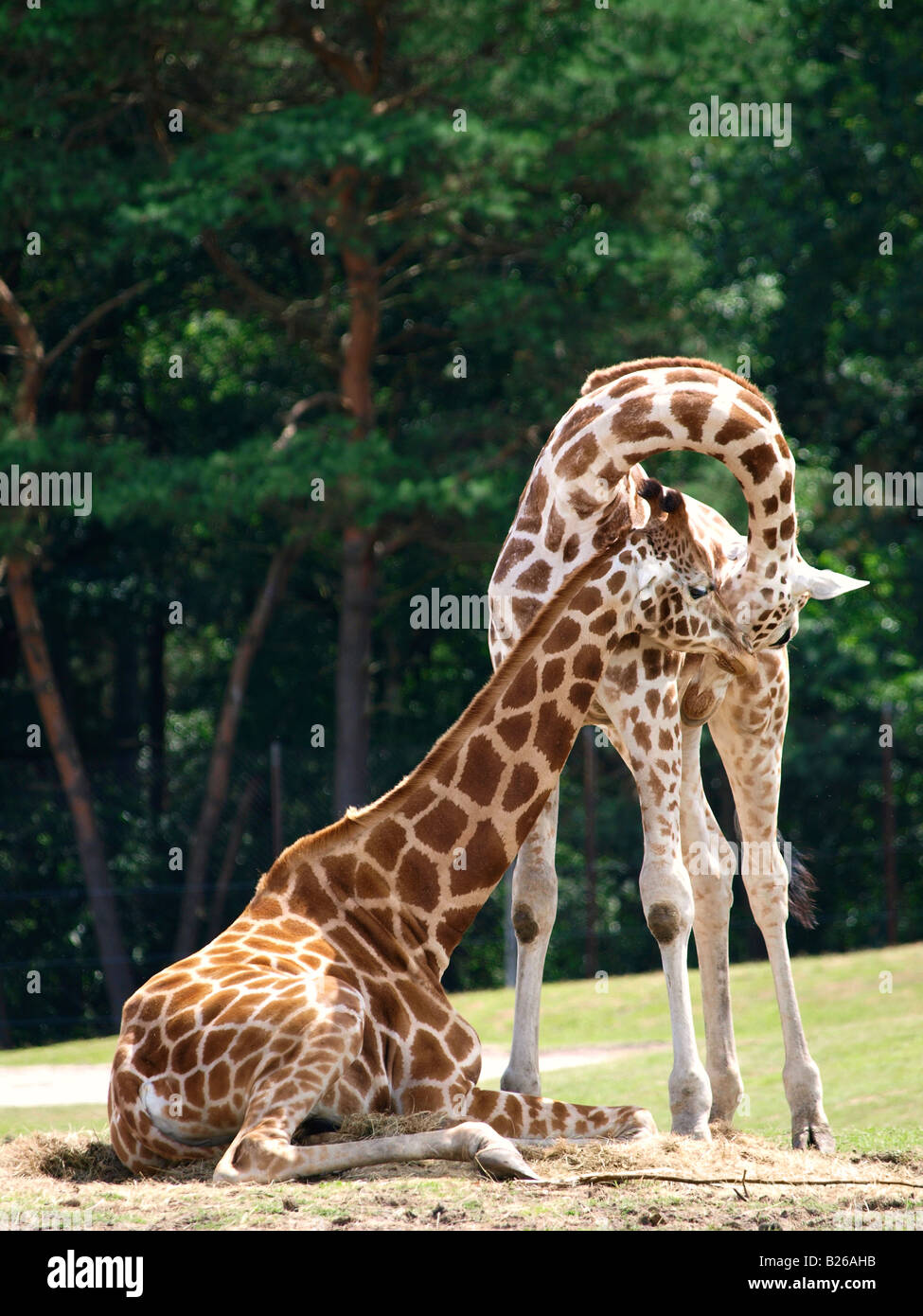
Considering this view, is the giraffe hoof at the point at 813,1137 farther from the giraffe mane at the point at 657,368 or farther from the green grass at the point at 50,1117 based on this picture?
the green grass at the point at 50,1117

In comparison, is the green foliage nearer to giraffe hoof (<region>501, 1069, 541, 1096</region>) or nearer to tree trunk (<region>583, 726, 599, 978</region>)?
tree trunk (<region>583, 726, 599, 978</region>)

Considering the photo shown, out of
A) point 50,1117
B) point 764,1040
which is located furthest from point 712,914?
point 764,1040

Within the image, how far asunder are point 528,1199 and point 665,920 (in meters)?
1.59

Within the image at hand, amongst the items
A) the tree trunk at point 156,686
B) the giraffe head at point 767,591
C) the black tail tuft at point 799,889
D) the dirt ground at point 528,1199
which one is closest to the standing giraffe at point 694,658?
the giraffe head at point 767,591

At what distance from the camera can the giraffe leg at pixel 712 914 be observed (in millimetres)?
6980

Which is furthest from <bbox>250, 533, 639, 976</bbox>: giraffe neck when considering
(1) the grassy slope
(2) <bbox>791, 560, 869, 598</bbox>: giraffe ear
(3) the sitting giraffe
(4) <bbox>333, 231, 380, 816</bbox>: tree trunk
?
(4) <bbox>333, 231, 380, 816</bbox>: tree trunk

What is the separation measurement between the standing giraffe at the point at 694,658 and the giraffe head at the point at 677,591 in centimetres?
12

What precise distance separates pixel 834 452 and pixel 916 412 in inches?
63.5

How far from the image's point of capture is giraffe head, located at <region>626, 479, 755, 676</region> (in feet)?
20.5

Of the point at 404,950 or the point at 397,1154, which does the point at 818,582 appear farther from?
the point at 397,1154

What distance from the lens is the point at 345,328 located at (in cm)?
1961
